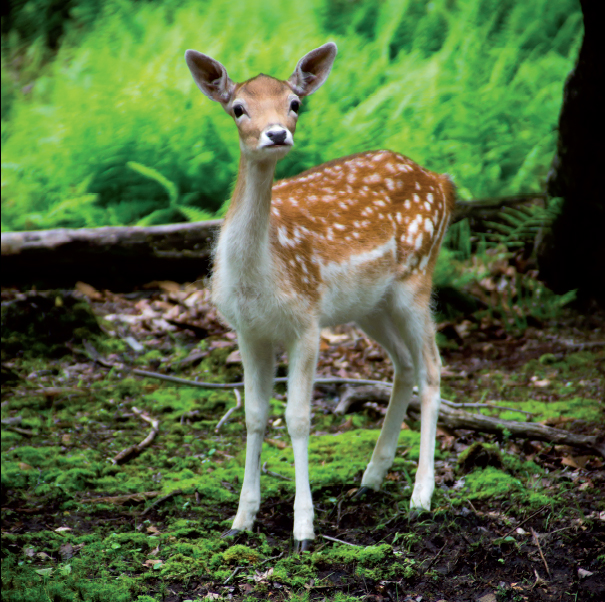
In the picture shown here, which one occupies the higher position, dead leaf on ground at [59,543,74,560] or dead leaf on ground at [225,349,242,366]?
dead leaf on ground at [59,543,74,560]

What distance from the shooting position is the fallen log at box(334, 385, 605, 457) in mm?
3965

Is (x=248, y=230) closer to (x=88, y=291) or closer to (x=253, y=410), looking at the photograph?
(x=253, y=410)

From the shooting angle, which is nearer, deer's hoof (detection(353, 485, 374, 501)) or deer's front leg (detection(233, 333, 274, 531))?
deer's front leg (detection(233, 333, 274, 531))

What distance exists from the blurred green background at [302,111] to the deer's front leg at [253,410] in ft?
11.5

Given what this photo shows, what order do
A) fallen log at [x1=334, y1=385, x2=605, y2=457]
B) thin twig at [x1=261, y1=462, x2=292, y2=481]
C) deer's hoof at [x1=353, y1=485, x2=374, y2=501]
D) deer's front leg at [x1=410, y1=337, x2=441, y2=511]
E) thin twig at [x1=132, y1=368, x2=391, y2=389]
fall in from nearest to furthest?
deer's front leg at [x1=410, y1=337, x2=441, y2=511] < deer's hoof at [x1=353, y1=485, x2=374, y2=501] < fallen log at [x1=334, y1=385, x2=605, y2=457] < thin twig at [x1=261, y1=462, x2=292, y2=481] < thin twig at [x1=132, y1=368, x2=391, y2=389]

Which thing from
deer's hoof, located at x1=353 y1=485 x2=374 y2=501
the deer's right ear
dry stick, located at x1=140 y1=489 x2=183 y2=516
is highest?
the deer's right ear

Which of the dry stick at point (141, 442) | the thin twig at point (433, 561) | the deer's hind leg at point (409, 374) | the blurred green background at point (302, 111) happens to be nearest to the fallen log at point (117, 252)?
the blurred green background at point (302, 111)

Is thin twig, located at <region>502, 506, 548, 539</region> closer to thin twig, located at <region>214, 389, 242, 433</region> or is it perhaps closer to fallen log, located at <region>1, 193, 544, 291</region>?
thin twig, located at <region>214, 389, 242, 433</region>

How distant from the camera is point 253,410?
3.68 m

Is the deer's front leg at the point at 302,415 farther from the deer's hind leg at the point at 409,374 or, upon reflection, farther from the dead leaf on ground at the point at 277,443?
the dead leaf on ground at the point at 277,443

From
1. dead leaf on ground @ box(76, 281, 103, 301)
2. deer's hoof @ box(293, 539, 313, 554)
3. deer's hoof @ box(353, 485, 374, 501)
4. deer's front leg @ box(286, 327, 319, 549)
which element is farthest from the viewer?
dead leaf on ground @ box(76, 281, 103, 301)

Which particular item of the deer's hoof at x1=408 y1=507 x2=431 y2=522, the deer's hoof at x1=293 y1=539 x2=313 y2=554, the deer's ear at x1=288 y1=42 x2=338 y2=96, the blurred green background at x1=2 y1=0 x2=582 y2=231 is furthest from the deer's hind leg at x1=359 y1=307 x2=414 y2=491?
the blurred green background at x1=2 y1=0 x2=582 y2=231

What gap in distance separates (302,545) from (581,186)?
4.02 metres

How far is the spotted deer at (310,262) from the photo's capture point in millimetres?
3361
